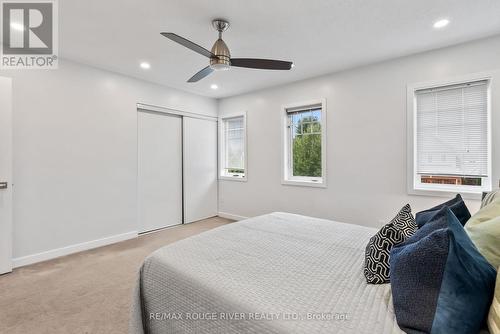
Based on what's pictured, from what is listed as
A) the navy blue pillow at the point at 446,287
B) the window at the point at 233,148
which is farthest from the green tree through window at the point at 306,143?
the navy blue pillow at the point at 446,287

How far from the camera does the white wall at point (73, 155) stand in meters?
2.91

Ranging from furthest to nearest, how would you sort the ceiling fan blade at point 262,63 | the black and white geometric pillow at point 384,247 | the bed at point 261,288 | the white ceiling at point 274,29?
the ceiling fan blade at point 262,63 → the white ceiling at point 274,29 → the black and white geometric pillow at point 384,247 → the bed at point 261,288

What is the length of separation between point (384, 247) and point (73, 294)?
2669mm

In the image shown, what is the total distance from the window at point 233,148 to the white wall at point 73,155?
1.69 m

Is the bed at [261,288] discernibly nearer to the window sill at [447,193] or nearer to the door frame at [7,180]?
the window sill at [447,193]

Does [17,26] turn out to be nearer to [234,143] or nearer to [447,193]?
[234,143]

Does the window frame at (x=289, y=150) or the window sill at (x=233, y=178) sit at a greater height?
the window frame at (x=289, y=150)

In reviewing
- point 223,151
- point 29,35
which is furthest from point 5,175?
point 223,151

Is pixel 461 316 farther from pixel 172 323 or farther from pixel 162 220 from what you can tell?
pixel 162 220

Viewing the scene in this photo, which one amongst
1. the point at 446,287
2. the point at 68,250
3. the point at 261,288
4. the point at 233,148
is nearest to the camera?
the point at 446,287

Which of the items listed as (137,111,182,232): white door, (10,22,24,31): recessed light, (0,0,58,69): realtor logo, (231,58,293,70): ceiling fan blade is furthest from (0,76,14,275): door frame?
(231,58,293,70): ceiling fan blade

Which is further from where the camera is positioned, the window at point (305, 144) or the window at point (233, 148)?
the window at point (233, 148)

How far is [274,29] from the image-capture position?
2.48 meters

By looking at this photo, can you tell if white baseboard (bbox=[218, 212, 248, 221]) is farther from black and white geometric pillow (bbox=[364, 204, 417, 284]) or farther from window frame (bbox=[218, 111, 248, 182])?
black and white geometric pillow (bbox=[364, 204, 417, 284])
